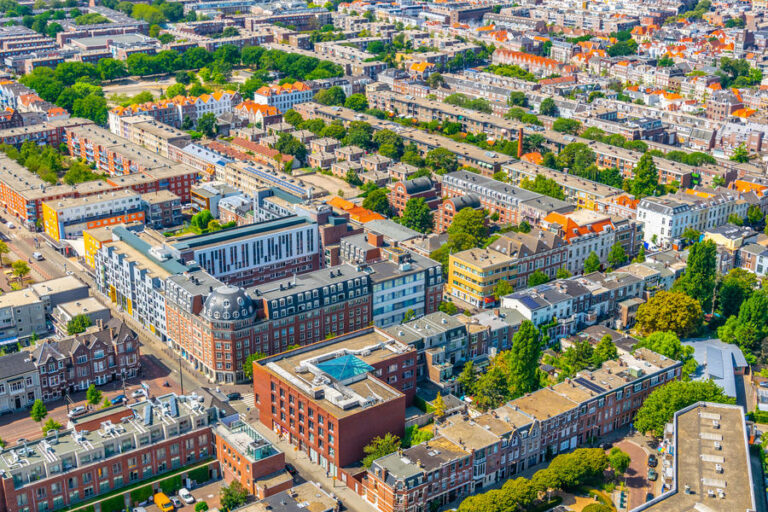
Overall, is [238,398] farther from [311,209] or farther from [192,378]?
[311,209]

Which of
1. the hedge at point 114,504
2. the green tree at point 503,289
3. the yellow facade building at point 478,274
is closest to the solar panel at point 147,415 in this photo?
the hedge at point 114,504

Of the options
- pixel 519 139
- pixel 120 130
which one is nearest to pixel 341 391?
pixel 519 139

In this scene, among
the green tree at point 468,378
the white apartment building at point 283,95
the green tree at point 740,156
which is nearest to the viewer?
the green tree at point 468,378

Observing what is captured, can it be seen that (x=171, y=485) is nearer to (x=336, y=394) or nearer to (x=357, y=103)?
(x=336, y=394)

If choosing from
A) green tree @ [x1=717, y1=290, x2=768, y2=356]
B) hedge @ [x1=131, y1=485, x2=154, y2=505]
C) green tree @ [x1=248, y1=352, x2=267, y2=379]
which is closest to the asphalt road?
green tree @ [x1=248, y1=352, x2=267, y2=379]

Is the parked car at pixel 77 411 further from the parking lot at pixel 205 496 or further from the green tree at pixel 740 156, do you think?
the green tree at pixel 740 156

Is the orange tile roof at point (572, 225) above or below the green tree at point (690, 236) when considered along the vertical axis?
above

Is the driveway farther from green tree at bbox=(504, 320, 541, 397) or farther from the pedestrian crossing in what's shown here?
the pedestrian crossing
